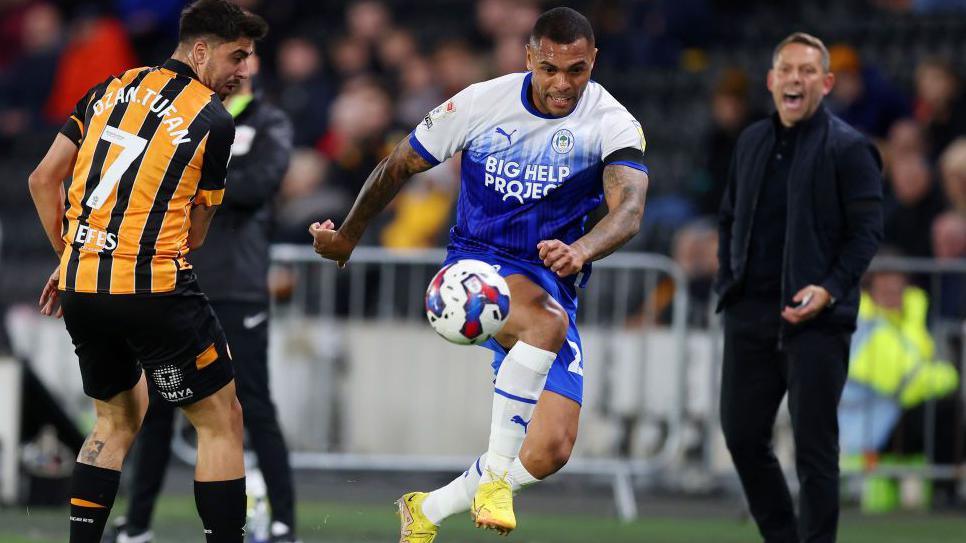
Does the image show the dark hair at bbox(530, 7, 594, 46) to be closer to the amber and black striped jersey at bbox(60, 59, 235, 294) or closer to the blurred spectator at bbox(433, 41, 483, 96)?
the amber and black striped jersey at bbox(60, 59, 235, 294)

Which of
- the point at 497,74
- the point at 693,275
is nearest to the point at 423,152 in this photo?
the point at 693,275

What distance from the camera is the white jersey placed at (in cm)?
655

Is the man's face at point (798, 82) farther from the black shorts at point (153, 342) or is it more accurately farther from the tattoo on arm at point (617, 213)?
the black shorts at point (153, 342)

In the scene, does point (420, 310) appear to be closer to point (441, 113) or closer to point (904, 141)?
point (904, 141)

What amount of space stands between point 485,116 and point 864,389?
5186mm

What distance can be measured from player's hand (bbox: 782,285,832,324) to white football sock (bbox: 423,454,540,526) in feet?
4.95

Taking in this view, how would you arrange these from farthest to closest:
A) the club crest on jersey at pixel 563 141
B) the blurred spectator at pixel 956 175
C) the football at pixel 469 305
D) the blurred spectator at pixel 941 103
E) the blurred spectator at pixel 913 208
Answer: the blurred spectator at pixel 941 103 < the blurred spectator at pixel 913 208 < the blurred spectator at pixel 956 175 < the club crest on jersey at pixel 563 141 < the football at pixel 469 305

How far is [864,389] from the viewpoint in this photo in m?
10.8

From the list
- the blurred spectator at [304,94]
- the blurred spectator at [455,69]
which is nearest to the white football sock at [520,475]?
the blurred spectator at [455,69]

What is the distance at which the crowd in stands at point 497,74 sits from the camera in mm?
11844

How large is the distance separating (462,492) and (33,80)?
11.7 metres

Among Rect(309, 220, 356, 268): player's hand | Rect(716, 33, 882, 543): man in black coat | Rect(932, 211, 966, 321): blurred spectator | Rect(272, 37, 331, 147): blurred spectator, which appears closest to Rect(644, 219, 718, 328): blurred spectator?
Rect(932, 211, 966, 321): blurred spectator

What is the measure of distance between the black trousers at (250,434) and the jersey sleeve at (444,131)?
179cm

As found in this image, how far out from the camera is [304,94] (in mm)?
14703
